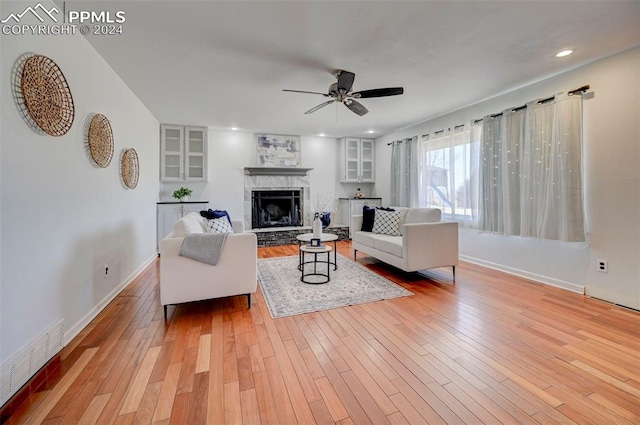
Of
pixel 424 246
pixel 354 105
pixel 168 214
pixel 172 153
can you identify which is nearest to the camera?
pixel 354 105

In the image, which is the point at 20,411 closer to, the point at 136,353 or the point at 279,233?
the point at 136,353

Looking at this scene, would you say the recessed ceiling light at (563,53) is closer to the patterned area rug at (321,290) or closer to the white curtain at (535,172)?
the white curtain at (535,172)

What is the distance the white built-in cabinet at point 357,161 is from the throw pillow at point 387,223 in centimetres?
244

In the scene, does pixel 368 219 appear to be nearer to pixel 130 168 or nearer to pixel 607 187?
pixel 607 187

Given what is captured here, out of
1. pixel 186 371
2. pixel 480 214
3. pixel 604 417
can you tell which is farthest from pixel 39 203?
pixel 480 214

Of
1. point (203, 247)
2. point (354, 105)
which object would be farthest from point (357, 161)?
point (203, 247)

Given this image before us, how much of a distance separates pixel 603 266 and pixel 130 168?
214 inches

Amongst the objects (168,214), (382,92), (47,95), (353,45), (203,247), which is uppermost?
(353,45)

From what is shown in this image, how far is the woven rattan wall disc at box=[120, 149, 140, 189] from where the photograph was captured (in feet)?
10.5

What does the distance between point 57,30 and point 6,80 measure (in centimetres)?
78

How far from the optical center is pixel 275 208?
639 centimetres

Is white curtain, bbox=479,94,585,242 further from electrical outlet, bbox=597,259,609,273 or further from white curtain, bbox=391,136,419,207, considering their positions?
white curtain, bbox=391,136,419,207

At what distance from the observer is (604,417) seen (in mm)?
1345

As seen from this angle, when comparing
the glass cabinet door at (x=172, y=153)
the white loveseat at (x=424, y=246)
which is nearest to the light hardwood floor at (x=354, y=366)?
the white loveseat at (x=424, y=246)
